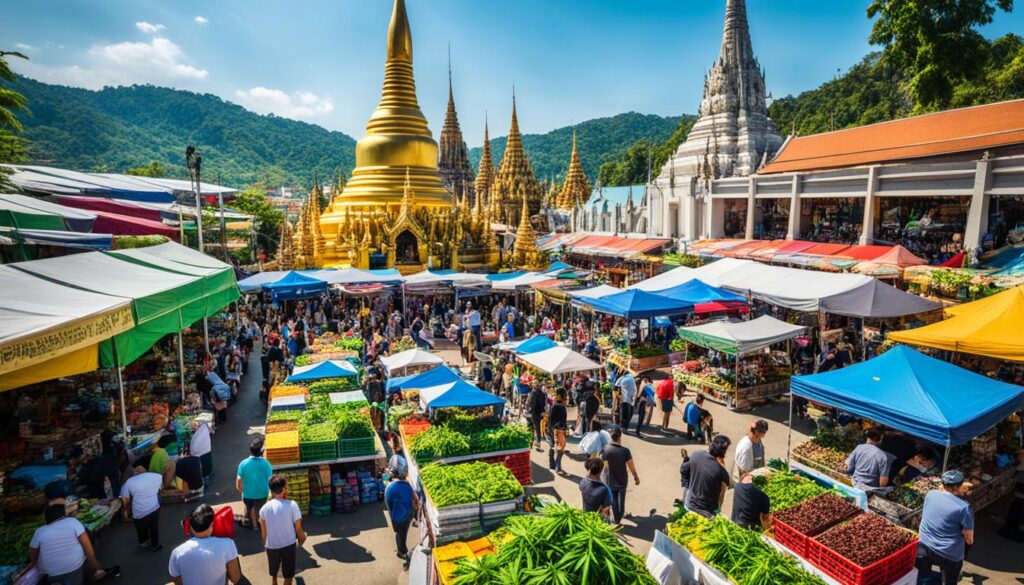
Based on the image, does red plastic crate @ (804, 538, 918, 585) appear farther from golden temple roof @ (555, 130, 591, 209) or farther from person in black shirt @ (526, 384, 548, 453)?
golden temple roof @ (555, 130, 591, 209)

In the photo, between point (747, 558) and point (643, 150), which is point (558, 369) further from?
point (643, 150)

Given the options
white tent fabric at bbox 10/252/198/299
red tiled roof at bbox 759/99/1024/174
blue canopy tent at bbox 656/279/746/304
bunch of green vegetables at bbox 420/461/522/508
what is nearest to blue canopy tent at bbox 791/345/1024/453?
bunch of green vegetables at bbox 420/461/522/508

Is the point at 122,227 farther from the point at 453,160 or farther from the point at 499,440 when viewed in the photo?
the point at 453,160

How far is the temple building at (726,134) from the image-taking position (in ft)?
102

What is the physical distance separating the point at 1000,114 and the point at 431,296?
812 inches

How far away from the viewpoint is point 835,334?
15273 millimetres

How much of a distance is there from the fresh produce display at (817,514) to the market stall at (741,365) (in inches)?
221

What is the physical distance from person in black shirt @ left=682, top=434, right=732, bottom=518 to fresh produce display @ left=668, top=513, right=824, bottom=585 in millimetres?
629

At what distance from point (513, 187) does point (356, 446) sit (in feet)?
140

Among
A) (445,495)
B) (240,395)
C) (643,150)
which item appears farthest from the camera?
(643,150)

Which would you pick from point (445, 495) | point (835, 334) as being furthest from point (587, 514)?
point (835, 334)

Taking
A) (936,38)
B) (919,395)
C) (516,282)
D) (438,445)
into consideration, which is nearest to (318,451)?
(438,445)

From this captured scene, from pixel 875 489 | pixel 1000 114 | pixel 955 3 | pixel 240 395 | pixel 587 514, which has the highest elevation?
pixel 955 3

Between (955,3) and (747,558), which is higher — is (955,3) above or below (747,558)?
above
